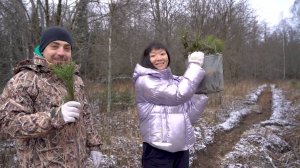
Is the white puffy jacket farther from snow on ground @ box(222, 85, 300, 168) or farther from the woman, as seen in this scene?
snow on ground @ box(222, 85, 300, 168)

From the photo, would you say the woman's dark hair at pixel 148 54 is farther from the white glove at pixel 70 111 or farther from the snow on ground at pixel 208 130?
the snow on ground at pixel 208 130

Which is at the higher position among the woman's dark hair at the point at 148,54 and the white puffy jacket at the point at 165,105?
the woman's dark hair at the point at 148,54

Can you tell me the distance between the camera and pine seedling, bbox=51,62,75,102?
215 centimetres

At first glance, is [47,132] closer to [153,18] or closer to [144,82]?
[144,82]

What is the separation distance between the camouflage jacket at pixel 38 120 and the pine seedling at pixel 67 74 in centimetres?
12

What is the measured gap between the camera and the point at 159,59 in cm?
313

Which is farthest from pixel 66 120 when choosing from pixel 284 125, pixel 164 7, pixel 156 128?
pixel 164 7

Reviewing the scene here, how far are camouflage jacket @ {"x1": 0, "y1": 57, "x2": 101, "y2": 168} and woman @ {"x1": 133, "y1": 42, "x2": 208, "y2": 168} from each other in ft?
2.48

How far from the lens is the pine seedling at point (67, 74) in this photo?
2.15 m

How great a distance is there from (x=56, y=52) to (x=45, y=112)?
45 cm

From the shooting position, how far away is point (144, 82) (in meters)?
3.03

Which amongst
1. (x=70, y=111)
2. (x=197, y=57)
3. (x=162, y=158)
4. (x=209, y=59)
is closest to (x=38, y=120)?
(x=70, y=111)

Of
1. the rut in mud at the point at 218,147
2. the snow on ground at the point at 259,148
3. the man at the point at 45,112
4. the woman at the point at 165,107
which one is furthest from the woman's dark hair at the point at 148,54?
the snow on ground at the point at 259,148

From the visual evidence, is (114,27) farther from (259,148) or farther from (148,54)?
(148,54)
